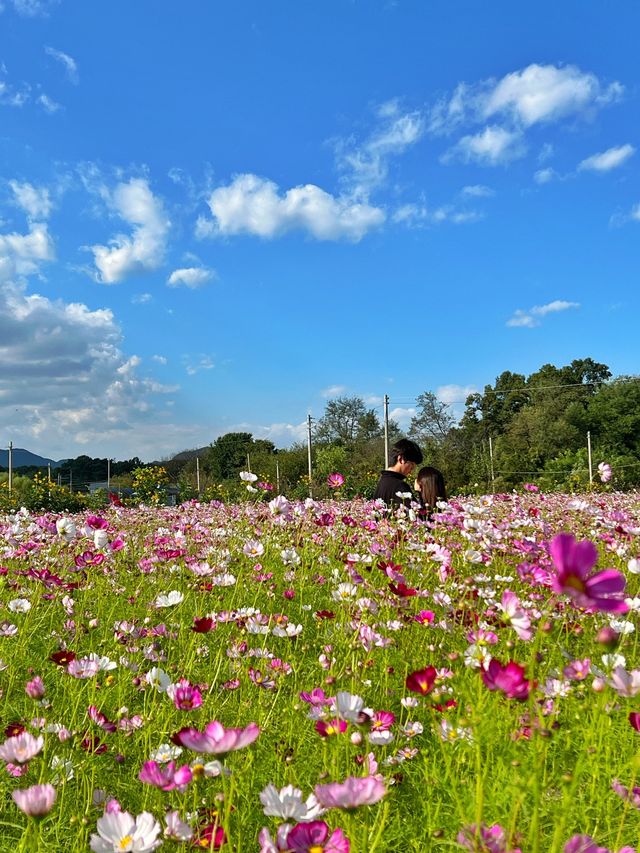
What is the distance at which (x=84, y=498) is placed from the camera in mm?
14258

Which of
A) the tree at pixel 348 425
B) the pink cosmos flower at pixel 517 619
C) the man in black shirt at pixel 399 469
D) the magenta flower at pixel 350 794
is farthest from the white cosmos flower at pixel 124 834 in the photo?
the tree at pixel 348 425

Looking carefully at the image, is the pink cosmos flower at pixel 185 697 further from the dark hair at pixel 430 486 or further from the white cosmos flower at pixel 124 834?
the dark hair at pixel 430 486

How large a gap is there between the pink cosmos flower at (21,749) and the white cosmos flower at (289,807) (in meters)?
0.39

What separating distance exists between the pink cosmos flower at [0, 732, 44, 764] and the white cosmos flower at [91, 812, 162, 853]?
198 millimetres

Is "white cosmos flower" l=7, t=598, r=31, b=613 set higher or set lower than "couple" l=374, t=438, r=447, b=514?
lower

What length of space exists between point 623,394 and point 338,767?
123 ft

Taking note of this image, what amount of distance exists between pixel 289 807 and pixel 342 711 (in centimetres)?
19

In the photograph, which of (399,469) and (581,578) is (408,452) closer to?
(399,469)

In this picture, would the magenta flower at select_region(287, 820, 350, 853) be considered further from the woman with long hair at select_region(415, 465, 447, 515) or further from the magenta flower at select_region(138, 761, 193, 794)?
the woman with long hair at select_region(415, 465, 447, 515)

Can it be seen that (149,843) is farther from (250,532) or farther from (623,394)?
(623,394)

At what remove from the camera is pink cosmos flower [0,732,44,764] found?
0.98 metres

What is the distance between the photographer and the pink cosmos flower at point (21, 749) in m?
0.98

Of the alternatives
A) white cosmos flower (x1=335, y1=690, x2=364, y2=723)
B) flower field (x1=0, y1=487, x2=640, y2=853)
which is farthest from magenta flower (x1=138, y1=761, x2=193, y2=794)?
white cosmos flower (x1=335, y1=690, x2=364, y2=723)

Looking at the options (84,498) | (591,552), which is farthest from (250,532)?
(84,498)
